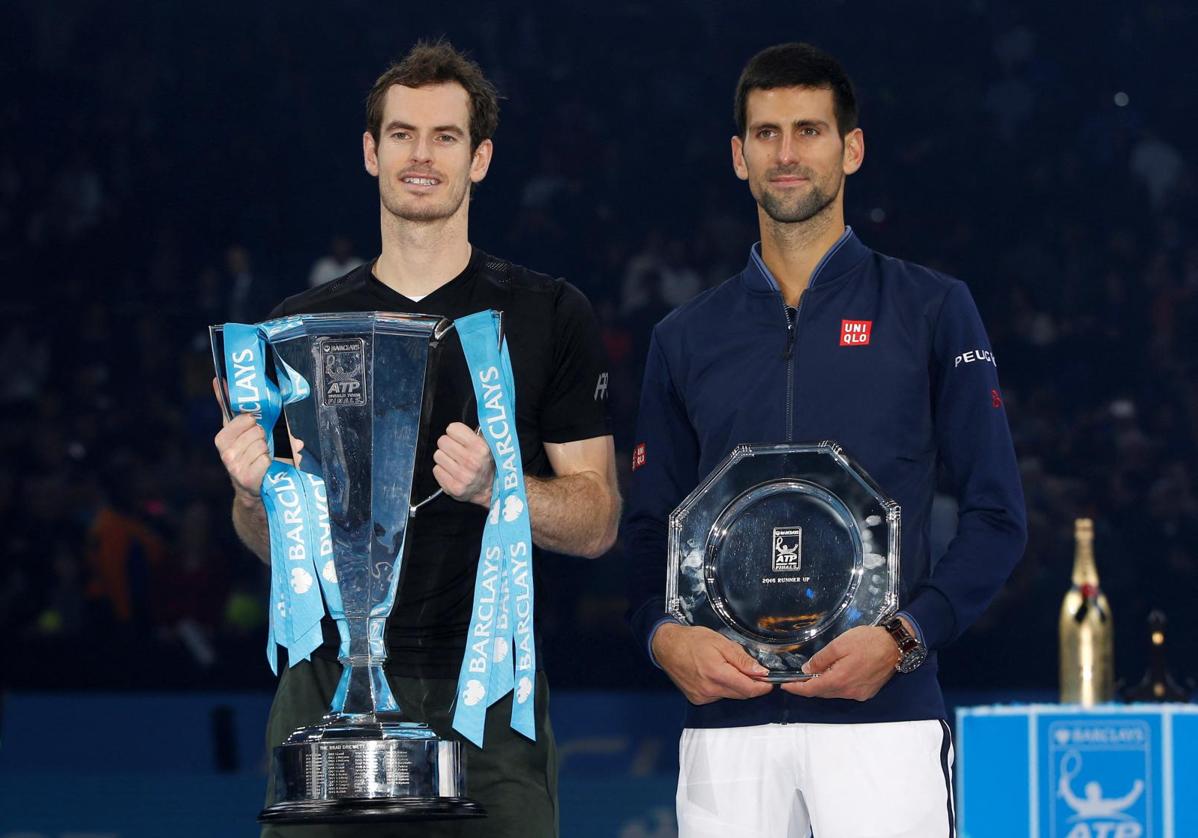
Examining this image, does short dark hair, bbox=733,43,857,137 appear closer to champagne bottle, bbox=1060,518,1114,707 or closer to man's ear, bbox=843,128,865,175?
man's ear, bbox=843,128,865,175

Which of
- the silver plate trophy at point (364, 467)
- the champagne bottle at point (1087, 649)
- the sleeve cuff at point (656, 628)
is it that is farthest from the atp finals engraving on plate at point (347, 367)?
the champagne bottle at point (1087, 649)

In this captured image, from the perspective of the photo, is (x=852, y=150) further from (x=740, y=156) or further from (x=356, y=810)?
(x=356, y=810)

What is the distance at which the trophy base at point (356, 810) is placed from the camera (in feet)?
6.06

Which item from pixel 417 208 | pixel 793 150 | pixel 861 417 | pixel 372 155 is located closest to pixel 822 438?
pixel 861 417

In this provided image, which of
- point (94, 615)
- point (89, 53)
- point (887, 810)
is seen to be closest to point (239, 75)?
point (89, 53)

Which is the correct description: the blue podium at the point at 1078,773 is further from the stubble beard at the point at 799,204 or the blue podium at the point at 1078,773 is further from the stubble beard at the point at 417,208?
the stubble beard at the point at 417,208

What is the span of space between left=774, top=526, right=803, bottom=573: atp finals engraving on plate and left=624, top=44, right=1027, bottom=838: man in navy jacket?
122 millimetres

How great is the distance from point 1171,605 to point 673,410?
16.0ft

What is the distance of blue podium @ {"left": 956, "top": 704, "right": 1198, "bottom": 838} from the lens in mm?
3713

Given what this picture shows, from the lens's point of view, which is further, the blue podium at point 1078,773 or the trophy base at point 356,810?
the blue podium at point 1078,773

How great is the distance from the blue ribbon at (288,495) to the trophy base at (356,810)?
Answer: 0.67 ft

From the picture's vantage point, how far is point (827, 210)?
235 cm

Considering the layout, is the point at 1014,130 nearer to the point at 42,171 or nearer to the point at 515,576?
the point at 42,171

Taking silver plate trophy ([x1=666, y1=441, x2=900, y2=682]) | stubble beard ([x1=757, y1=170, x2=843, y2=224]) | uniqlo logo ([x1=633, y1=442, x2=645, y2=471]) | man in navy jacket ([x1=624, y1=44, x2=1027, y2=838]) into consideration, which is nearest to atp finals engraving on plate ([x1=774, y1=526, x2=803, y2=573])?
silver plate trophy ([x1=666, y1=441, x2=900, y2=682])
